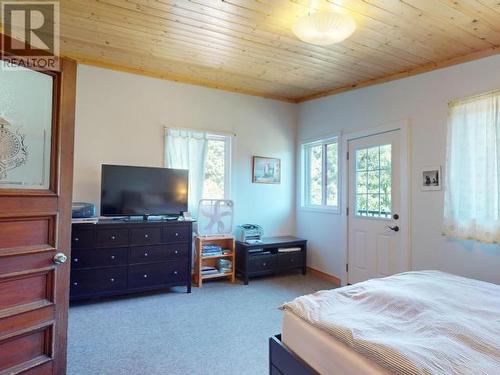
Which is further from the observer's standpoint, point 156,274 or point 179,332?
point 156,274

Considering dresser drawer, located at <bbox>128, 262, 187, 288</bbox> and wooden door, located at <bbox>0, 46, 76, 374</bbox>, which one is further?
dresser drawer, located at <bbox>128, 262, 187, 288</bbox>

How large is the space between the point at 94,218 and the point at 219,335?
179cm

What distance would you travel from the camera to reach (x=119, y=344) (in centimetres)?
247

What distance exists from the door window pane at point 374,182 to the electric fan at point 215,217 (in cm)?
170

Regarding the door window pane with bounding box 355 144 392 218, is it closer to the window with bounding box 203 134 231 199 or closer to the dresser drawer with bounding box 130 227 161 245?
the window with bounding box 203 134 231 199

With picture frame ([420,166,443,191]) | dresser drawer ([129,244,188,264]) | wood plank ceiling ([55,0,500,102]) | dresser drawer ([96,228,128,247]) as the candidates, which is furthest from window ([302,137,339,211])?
dresser drawer ([96,228,128,247])

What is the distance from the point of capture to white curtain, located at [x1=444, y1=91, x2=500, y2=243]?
271 cm

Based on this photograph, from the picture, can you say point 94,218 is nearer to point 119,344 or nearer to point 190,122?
point 119,344

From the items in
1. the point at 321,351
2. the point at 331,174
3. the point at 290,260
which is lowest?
the point at 290,260

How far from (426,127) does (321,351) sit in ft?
9.23

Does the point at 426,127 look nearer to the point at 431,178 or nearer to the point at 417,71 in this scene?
the point at 431,178

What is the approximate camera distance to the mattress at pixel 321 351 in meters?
1.21

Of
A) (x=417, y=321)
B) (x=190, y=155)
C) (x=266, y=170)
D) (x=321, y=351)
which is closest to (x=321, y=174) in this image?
(x=266, y=170)

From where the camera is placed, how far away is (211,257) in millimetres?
3969
